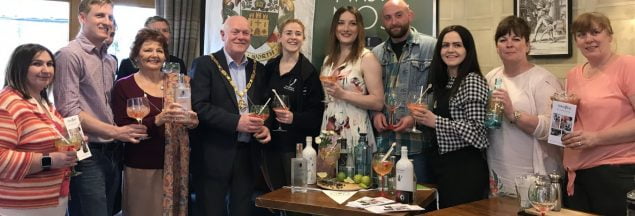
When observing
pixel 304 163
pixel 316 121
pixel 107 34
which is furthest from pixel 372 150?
pixel 107 34

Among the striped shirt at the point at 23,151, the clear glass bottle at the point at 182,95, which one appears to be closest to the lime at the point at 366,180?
the clear glass bottle at the point at 182,95

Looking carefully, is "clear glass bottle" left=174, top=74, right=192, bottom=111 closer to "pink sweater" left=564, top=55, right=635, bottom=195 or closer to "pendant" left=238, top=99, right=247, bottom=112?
"pendant" left=238, top=99, right=247, bottom=112

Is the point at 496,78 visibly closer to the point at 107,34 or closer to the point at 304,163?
the point at 304,163

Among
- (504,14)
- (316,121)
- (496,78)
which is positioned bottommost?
(316,121)

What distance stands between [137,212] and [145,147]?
364 mm

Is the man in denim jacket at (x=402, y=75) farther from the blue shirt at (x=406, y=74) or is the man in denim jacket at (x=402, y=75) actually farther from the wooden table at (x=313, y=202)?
the wooden table at (x=313, y=202)

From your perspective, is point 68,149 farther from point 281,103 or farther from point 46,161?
point 281,103

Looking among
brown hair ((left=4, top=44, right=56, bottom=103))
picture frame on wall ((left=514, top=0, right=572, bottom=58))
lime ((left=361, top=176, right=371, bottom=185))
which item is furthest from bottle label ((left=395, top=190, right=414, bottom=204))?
brown hair ((left=4, top=44, right=56, bottom=103))

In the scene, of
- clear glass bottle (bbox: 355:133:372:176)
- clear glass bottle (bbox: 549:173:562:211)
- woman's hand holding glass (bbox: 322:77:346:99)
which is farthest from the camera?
woman's hand holding glass (bbox: 322:77:346:99)

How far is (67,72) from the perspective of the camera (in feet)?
8.78

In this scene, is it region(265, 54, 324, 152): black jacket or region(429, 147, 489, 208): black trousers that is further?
region(265, 54, 324, 152): black jacket

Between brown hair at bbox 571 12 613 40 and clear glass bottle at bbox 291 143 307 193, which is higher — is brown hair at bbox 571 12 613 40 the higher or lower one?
the higher one

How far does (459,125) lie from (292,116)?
94cm

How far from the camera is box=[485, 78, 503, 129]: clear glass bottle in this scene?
2.63 metres
